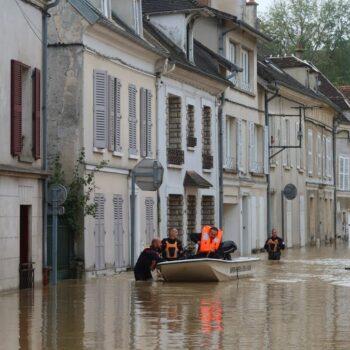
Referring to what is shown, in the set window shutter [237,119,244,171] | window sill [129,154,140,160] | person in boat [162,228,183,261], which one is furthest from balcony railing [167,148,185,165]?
person in boat [162,228,183,261]

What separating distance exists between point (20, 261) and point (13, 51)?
453cm

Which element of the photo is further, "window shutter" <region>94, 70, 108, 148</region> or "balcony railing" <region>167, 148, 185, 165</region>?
"balcony railing" <region>167, 148, 185, 165</region>

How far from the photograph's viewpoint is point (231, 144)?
152ft

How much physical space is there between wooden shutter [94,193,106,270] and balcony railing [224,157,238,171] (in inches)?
538

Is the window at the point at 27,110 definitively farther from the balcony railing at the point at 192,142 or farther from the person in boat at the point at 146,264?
the balcony railing at the point at 192,142

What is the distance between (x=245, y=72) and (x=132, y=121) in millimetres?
14315

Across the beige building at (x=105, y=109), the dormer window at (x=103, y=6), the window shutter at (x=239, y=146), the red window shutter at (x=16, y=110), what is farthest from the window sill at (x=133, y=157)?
the window shutter at (x=239, y=146)

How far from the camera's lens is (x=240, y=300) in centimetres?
2291

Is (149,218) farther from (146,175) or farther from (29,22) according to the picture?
(29,22)

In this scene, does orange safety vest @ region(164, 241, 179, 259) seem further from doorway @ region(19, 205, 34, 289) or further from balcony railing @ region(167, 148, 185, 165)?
balcony railing @ region(167, 148, 185, 165)

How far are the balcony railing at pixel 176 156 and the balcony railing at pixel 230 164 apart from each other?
595 cm

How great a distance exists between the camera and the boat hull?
27.7m

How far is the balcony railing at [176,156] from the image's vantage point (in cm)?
3809

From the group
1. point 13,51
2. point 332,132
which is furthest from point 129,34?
point 332,132
